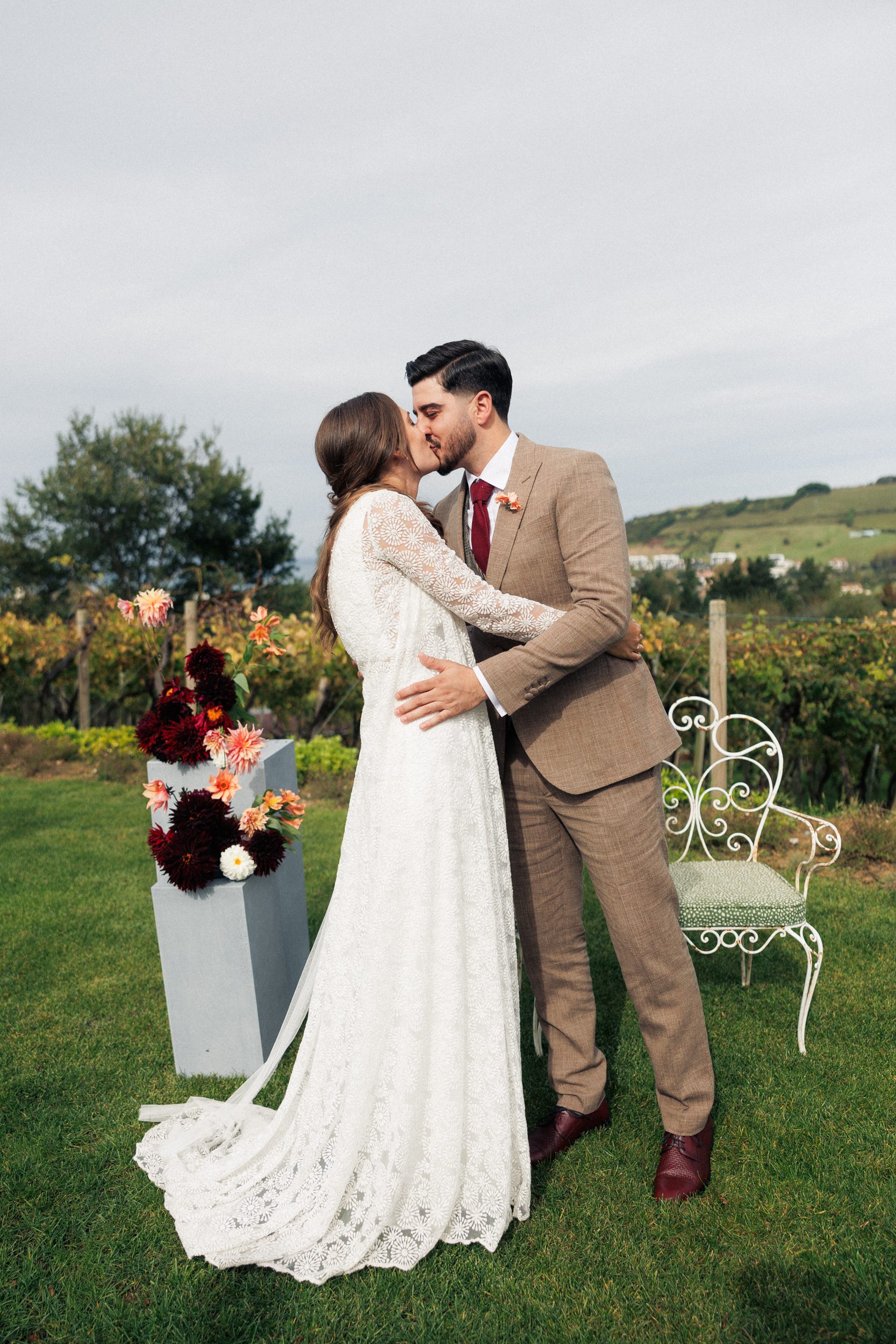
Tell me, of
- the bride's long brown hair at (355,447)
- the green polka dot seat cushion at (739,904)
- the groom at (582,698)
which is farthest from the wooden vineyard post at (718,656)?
the bride's long brown hair at (355,447)

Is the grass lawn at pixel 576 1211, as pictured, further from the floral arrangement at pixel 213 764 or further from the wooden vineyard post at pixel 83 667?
the wooden vineyard post at pixel 83 667

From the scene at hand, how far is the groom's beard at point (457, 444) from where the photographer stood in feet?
8.50

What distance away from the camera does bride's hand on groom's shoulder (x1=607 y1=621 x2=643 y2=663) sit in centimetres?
251

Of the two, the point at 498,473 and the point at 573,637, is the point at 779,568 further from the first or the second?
the point at 573,637

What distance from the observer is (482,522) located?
2631mm

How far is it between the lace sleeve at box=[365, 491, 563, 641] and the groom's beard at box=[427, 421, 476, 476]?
1.01 ft

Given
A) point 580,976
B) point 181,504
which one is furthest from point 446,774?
point 181,504

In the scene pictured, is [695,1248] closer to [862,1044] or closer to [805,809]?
[862,1044]

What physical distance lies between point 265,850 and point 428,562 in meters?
1.46

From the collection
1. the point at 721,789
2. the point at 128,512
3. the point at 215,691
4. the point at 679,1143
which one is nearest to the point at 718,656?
the point at 721,789

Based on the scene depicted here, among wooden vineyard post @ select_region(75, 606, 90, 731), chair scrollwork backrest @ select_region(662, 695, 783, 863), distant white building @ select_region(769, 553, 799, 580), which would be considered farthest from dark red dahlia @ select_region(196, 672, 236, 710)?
distant white building @ select_region(769, 553, 799, 580)

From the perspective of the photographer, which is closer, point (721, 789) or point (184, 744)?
point (184, 744)

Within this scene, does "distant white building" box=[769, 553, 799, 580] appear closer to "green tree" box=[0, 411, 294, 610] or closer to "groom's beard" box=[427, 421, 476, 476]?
"groom's beard" box=[427, 421, 476, 476]

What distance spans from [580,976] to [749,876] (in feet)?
3.88
